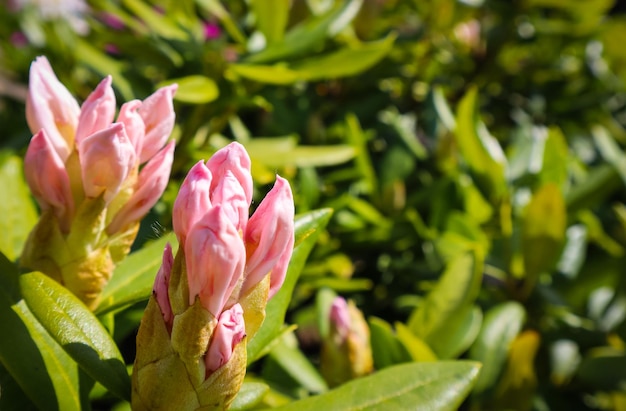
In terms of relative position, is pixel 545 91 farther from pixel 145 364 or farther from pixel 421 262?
pixel 145 364

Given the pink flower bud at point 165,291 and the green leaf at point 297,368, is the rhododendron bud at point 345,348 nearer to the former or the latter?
the green leaf at point 297,368

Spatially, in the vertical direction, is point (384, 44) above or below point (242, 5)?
above

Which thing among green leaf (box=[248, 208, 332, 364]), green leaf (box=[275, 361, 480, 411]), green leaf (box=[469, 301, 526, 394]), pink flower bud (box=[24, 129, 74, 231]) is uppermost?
pink flower bud (box=[24, 129, 74, 231])

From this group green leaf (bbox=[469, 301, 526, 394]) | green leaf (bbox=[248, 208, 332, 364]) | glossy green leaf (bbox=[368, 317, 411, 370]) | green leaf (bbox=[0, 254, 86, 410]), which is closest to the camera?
green leaf (bbox=[0, 254, 86, 410])

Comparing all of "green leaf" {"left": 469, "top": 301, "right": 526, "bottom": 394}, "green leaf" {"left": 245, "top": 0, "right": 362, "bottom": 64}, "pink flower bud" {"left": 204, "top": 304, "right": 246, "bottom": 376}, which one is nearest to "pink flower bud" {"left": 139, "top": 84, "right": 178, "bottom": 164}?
"pink flower bud" {"left": 204, "top": 304, "right": 246, "bottom": 376}

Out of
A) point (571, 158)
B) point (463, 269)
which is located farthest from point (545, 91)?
point (463, 269)

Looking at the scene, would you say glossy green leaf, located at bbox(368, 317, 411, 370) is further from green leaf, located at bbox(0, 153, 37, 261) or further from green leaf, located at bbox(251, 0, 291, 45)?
green leaf, located at bbox(251, 0, 291, 45)
